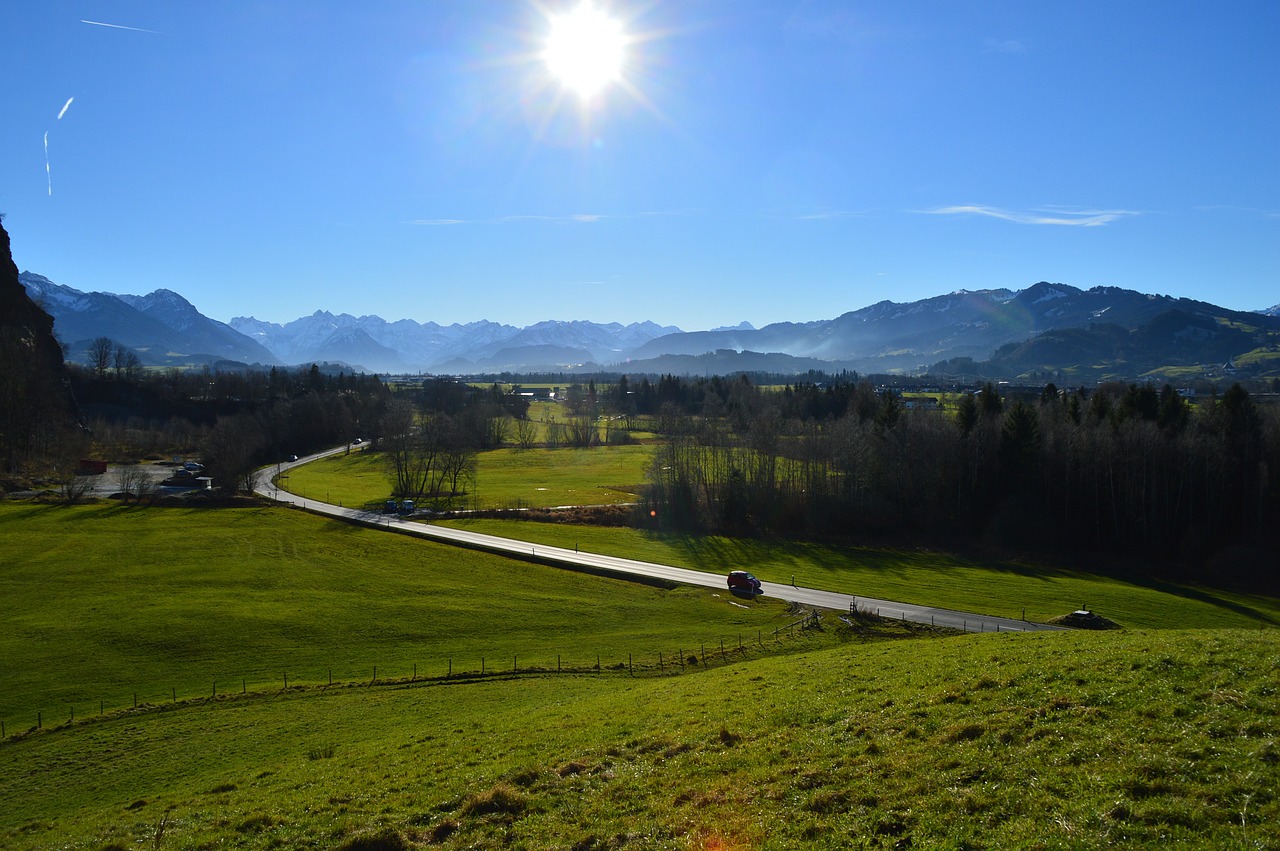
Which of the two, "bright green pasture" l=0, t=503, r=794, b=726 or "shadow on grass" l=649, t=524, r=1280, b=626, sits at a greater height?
"bright green pasture" l=0, t=503, r=794, b=726

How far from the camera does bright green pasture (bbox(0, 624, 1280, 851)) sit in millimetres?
12180

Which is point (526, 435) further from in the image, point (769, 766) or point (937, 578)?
point (769, 766)

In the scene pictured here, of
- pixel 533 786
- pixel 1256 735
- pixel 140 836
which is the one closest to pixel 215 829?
pixel 140 836

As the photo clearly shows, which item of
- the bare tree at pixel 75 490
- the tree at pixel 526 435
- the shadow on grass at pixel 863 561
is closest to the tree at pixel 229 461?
the bare tree at pixel 75 490

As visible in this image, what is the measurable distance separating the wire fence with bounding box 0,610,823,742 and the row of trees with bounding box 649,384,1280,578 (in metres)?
46.7

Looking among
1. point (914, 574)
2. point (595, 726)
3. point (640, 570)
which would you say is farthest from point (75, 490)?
point (914, 574)

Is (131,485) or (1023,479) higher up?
(1023,479)

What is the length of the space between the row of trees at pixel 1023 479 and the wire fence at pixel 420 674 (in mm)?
46672

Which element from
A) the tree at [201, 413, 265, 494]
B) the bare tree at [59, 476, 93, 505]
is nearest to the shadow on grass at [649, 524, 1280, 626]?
the tree at [201, 413, 265, 494]

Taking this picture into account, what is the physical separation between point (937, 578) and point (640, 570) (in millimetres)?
28810

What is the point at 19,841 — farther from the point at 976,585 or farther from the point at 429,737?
the point at 976,585

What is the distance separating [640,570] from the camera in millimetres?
63562

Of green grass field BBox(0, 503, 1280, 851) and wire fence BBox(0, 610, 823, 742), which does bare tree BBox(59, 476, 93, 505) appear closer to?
green grass field BBox(0, 503, 1280, 851)

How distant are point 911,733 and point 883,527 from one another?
76165 millimetres
